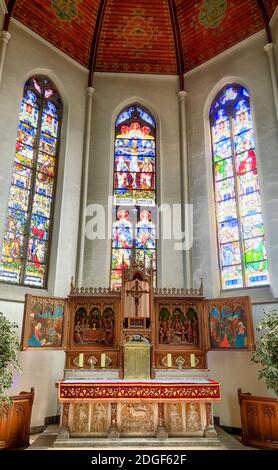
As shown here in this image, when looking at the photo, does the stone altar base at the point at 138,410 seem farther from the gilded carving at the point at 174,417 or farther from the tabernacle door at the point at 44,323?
the tabernacle door at the point at 44,323

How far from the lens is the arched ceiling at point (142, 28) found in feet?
36.9

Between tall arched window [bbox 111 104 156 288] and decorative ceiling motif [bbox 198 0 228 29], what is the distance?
351 cm

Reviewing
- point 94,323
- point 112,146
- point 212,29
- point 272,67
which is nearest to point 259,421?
point 94,323

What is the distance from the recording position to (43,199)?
10.5 m

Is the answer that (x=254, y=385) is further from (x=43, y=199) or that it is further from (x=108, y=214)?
(x=43, y=199)

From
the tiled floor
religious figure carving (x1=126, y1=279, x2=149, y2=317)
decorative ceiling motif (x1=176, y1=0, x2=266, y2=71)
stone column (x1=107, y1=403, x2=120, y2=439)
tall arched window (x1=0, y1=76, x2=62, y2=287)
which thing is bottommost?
the tiled floor

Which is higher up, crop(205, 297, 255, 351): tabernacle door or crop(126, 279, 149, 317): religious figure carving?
crop(126, 279, 149, 317): religious figure carving

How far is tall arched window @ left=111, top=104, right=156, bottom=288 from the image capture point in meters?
10.9

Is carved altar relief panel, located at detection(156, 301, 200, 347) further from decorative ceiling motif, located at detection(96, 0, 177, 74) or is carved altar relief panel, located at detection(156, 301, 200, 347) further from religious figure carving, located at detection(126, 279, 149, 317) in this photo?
decorative ceiling motif, located at detection(96, 0, 177, 74)

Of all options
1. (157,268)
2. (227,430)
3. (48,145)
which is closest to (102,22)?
(48,145)

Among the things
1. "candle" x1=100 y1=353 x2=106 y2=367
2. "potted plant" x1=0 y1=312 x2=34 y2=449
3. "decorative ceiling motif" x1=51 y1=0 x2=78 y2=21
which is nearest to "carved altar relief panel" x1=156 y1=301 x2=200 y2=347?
"candle" x1=100 y1=353 x2=106 y2=367

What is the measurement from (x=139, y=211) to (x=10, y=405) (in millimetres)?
6571

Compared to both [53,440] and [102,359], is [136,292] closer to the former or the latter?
[102,359]

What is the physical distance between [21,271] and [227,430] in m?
6.52
